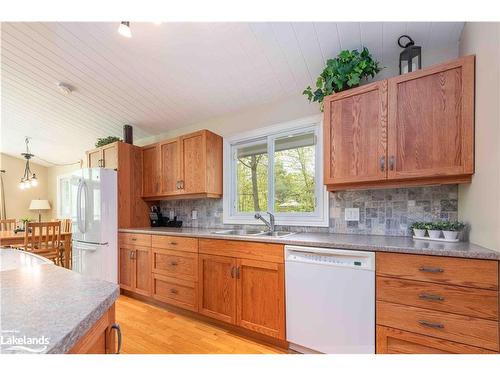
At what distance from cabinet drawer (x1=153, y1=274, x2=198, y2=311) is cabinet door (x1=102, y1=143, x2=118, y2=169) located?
1619 millimetres

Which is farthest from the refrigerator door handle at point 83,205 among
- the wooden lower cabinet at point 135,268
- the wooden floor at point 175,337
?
the wooden floor at point 175,337

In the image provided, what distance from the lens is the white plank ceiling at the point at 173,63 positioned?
1811 mm

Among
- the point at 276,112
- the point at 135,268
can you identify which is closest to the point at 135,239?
the point at 135,268

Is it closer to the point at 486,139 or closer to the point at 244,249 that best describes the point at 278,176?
the point at 244,249

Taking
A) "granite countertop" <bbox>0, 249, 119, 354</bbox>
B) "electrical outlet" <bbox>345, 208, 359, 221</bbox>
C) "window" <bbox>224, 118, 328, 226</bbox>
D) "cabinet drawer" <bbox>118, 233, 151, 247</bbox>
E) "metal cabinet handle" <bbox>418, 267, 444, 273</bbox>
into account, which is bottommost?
"cabinet drawer" <bbox>118, 233, 151, 247</bbox>

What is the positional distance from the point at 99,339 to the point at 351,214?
1.95 meters

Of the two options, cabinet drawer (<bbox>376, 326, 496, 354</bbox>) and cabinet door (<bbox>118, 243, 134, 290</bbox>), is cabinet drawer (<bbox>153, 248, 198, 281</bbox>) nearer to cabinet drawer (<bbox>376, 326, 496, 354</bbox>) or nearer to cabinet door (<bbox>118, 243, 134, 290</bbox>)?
cabinet door (<bbox>118, 243, 134, 290</bbox>)

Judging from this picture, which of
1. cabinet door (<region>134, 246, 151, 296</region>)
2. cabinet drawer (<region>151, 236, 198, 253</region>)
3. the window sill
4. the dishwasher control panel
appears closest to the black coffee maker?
cabinet door (<region>134, 246, 151, 296</region>)

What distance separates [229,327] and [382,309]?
1307 millimetres

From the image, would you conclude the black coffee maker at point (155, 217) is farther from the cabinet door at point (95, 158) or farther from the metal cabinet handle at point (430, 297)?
the metal cabinet handle at point (430, 297)

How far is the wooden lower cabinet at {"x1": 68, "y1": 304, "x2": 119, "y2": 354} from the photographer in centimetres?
58

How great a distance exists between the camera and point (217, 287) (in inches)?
83.2
